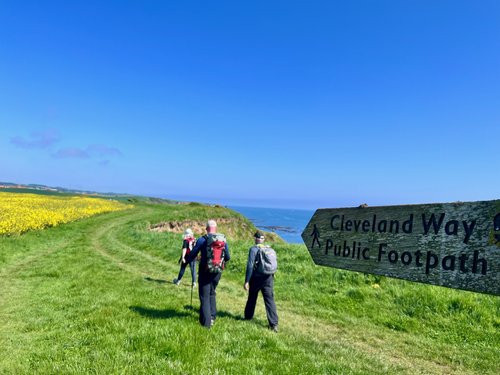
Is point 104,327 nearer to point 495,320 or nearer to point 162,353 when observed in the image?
point 162,353

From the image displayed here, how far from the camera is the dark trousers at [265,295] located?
30.6ft

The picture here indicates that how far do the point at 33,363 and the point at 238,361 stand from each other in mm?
3778

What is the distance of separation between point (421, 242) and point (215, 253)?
5537 mm

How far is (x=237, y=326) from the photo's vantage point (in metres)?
8.73

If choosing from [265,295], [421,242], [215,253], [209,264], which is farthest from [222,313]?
[421,242]

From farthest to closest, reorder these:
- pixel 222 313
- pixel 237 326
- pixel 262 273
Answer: pixel 222 313
pixel 262 273
pixel 237 326

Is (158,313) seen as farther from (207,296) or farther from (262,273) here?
(262,273)

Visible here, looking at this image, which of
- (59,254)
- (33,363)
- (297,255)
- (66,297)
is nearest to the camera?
(33,363)

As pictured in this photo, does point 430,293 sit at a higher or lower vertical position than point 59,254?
higher

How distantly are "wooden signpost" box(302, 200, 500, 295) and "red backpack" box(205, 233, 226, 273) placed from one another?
3584 millimetres

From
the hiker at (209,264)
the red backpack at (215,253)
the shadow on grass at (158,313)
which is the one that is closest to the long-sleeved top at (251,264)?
the hiker at (209,264)

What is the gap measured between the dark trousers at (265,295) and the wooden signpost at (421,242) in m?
4.06

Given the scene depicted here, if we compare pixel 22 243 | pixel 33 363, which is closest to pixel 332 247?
pixel 33 363

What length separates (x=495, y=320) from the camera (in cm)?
1000
